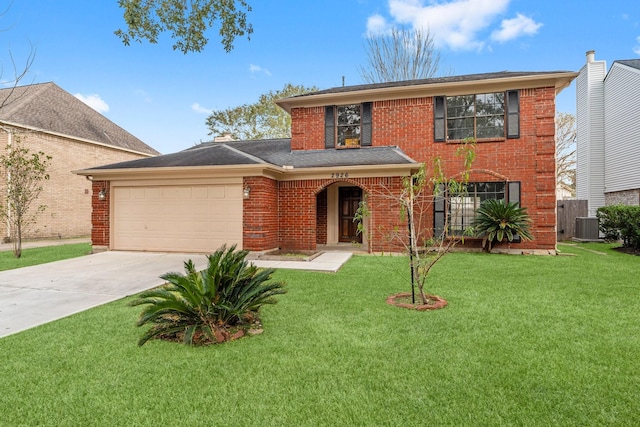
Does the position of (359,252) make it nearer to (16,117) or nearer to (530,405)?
(530,405)

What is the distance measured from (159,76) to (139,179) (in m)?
7.55

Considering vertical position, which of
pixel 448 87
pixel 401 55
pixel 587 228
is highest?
pixel 401 55

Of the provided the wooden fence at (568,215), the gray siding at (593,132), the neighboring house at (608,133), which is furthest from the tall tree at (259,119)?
the wooden fence at (568,215)

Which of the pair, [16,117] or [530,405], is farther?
[16,117]

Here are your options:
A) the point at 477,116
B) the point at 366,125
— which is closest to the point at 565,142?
the point at 477,116

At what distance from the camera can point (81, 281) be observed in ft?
21.2

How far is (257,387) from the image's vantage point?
266 centimetres

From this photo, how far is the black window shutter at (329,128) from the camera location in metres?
11.9

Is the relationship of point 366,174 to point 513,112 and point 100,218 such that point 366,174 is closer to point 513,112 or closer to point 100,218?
point 513,112

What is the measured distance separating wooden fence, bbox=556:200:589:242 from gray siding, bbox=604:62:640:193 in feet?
6.48

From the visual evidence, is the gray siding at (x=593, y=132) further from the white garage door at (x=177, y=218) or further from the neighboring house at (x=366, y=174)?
the white garage door at (x=177, y=218)

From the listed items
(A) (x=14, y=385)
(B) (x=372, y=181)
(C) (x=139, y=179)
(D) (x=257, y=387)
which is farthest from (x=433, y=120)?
(A) (x=14, y=385)

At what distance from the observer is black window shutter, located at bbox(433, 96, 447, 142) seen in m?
11.0

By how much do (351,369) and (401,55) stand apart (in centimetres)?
2145
